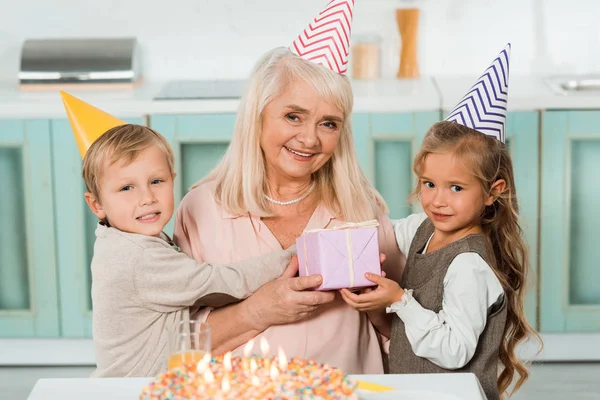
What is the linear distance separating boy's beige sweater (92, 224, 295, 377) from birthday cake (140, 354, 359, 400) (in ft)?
1.44

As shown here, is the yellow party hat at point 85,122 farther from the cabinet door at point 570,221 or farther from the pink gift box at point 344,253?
the cabinet door at point 570,221

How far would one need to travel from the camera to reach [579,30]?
3.73m

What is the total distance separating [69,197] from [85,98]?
38 cm

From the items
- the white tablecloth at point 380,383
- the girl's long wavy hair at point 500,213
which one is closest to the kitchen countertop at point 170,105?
the girl's long wavy hair at point 500,213

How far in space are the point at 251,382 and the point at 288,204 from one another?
2.74 feet

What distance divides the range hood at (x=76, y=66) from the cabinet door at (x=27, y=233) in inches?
9.8

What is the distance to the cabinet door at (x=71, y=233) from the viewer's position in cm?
337

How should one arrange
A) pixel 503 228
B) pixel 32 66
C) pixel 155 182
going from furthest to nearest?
pixel 32 66 < pixel 503 228 < pixel 155 182

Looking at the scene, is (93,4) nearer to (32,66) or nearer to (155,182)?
(32,66)

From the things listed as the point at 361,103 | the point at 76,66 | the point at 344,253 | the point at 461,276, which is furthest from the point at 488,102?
the point at 76,66

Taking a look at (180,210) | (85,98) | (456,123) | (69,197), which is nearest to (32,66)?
(85,98)

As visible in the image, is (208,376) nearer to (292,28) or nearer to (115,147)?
(115,147)

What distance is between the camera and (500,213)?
2.09 m

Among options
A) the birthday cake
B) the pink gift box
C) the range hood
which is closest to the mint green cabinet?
the range hood
